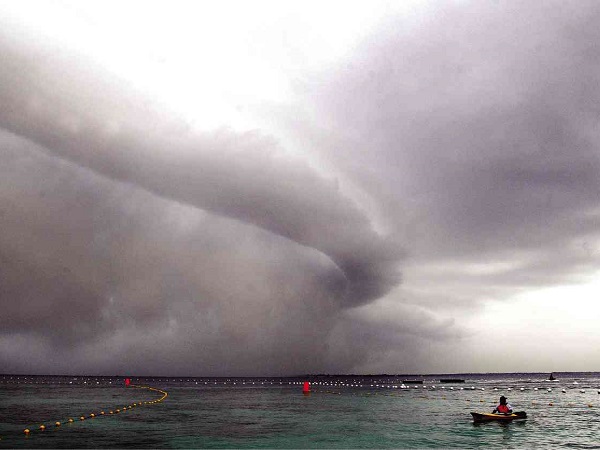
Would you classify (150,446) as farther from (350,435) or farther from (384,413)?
(384,413)

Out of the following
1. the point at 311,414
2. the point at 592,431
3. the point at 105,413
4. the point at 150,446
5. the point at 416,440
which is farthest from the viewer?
the point at 311,414

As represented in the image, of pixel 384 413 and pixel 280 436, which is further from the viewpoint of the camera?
pixel 384 413

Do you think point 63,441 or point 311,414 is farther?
point 311,414

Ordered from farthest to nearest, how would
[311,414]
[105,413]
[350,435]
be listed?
[311,414], [105,413], [350,435]

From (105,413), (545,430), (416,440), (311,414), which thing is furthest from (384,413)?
(105,413)

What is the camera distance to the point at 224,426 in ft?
186

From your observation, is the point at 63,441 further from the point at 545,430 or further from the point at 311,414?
the point at 545,430

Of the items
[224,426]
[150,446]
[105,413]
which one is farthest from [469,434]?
[105,413]

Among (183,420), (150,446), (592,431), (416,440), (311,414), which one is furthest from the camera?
(311,414)

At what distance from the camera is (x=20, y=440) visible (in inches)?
Result: 1722

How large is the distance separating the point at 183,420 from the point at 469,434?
31358 millimetres

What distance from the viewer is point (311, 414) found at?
73.6 m

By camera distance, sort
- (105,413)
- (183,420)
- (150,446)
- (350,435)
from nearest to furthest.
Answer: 1. (150,446)
2. (350,435)
3. (183,420)
4. (105,413)

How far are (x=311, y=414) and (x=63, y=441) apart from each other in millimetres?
37028
